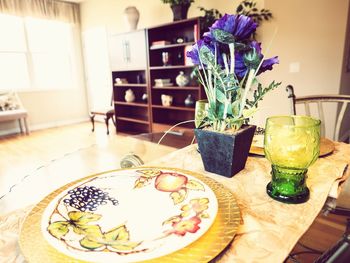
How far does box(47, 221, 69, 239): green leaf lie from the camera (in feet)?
1.56

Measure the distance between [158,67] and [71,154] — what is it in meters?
2.41

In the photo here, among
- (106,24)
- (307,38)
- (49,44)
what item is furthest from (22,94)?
(307,38)

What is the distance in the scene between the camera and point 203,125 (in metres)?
0.80

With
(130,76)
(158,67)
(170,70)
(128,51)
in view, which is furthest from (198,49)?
(130,76)

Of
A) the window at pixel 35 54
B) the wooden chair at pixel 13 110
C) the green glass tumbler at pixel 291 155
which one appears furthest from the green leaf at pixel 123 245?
the window at pixel 35 54

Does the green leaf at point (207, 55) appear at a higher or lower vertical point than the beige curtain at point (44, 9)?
lower

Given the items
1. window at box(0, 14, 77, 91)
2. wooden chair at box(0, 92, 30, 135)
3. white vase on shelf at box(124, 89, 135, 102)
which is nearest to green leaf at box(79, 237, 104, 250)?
white vase on shelf at box(124, 89, 135, 102)

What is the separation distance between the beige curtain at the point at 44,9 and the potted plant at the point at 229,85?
5.00 meters

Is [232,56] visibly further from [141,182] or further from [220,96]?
[141,182]

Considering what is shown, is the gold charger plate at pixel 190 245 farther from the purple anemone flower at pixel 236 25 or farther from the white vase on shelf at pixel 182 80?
the white vase on shelf at pixel 182 80

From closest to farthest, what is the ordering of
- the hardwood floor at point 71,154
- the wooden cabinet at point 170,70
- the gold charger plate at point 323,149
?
the gold charger plate at point 323,149
the hardwood floor at point 71,154
the wooden cabinet at point 170,70

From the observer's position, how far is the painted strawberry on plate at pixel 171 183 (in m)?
0.63

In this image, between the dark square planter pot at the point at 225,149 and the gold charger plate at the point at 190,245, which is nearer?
the gold charger plate at the point at 190,245

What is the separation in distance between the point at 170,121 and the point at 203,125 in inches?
122
